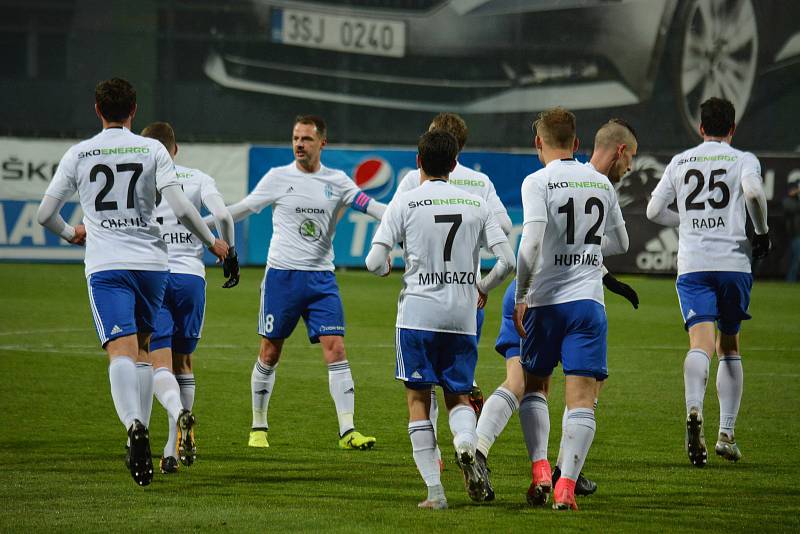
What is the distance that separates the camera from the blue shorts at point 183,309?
7.79 meters

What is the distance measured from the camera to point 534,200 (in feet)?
20.2

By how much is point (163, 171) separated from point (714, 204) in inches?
139

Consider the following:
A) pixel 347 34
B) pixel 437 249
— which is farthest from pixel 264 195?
pixel 347 34

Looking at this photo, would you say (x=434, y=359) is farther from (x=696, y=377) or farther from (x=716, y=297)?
(x=716, y=297)

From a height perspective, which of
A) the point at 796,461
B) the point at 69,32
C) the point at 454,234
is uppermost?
the point at 69,32

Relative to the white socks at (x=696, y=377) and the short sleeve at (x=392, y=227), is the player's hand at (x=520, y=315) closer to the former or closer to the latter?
the short sleeve at (x=392, y=227)

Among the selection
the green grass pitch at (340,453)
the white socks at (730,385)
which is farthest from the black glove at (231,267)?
the white socks at (730,385)

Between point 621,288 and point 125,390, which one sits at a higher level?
point 621,288

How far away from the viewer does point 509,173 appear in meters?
22.6

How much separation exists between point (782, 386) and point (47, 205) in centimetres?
723

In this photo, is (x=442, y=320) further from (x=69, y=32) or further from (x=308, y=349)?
(x=69, y=32)

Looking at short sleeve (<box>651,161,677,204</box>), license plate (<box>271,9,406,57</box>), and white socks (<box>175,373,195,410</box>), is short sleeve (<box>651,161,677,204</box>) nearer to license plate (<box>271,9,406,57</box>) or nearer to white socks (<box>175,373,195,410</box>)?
white socks (<box>175,373,195,410</box>)

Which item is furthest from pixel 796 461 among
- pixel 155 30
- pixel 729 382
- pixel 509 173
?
pixel 155 30

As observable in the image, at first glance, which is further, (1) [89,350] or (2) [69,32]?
(2) [69,32]
